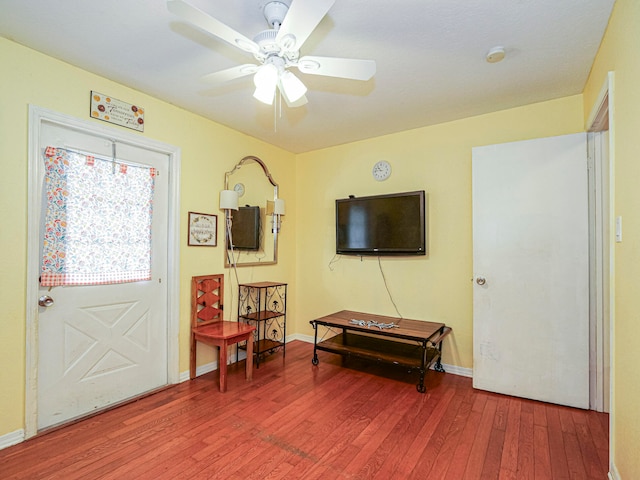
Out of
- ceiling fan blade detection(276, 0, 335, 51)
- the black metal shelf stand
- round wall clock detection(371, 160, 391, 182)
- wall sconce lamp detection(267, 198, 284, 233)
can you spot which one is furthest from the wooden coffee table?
ceiling fan blade detection(276, 0, 335, 51)

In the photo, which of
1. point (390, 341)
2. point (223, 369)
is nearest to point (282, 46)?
point (223, 369)

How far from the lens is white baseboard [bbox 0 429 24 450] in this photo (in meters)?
1.97

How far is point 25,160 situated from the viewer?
6.89 feet

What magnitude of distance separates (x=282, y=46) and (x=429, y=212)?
2.28 m

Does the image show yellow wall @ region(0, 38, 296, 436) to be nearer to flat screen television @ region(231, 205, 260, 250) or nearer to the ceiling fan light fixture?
flat screen television @ region(231, 205, 260, 250)

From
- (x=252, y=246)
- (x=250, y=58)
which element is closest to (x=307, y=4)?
(x=250, y=58)

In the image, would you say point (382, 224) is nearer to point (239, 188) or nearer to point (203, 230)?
point (239, 188)

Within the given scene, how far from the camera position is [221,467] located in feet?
5.95

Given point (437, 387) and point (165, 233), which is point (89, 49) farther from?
point (437, 387)

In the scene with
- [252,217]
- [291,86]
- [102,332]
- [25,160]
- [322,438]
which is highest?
[291,86]

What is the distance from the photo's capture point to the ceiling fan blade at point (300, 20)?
131 centimetres

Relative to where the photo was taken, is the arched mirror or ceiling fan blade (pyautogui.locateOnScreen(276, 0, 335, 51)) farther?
the arched mirror

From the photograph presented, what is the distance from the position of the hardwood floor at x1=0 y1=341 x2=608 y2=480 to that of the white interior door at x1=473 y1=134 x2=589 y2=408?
0.23 meters

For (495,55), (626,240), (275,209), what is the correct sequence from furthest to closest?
(275,209) < (495,55) < (626,240)
